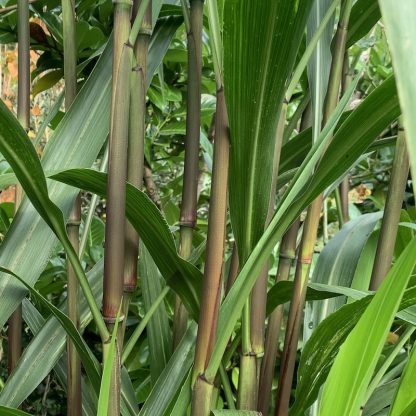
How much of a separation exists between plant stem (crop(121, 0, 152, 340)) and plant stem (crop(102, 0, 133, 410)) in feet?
0.12

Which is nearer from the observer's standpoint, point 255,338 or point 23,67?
point 255,338

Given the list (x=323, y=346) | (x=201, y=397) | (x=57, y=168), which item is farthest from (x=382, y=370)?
(x=57, y=168)

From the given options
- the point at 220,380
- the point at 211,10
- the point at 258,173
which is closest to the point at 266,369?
the point at 220,380

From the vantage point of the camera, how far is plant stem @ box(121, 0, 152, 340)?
1.39ft

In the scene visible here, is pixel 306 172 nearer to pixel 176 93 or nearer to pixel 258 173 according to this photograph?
pixel 258 173

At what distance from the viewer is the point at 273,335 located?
50cm

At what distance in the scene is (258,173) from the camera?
40 centimetres

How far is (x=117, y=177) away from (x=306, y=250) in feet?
0.54

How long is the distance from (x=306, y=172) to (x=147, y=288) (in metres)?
0.28

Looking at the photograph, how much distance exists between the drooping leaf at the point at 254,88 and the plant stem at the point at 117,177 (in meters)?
0.07

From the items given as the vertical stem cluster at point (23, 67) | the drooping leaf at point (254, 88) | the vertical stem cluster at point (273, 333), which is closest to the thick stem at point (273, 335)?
the vertical stem cluster at point (273, 333)

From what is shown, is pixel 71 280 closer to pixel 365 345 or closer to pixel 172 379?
pixel 172 379

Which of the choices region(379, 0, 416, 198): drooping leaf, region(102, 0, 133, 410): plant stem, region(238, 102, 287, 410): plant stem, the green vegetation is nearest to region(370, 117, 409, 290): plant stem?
the green vegetation

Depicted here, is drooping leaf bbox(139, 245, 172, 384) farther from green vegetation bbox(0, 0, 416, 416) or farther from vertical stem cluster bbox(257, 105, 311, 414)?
vertical stem cluster bbox(257, 105, 311, 414)
